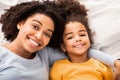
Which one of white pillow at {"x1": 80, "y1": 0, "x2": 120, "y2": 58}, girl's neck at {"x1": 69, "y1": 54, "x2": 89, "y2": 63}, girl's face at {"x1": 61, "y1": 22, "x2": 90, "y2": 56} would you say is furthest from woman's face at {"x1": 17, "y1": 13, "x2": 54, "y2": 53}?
white pillow at {"x1": 80, "y1": 0, "x2": 120, "y2": 58}

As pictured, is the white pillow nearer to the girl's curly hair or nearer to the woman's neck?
the girl's curly hair

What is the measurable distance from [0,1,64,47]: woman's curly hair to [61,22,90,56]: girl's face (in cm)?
5

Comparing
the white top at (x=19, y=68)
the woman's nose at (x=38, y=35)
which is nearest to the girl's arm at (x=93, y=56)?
the white top at (x=19, y=68)

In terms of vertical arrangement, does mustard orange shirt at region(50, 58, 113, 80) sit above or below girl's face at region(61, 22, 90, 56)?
below

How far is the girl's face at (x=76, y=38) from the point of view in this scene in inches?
52.1

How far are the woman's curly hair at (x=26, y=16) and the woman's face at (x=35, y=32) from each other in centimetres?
5

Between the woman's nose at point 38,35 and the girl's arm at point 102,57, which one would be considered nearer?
the woman's nose at point 38,35

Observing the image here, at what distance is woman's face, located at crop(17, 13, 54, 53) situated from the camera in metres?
1.20

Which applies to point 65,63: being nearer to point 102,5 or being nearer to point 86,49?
point 86,49

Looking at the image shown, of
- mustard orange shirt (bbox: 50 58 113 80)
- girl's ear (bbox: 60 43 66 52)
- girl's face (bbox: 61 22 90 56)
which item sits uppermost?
girl's face (bbox: 61 22 90 56)

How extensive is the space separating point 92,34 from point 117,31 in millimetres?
151

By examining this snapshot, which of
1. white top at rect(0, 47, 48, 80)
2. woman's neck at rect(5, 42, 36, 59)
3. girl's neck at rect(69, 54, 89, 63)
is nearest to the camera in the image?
white top at rect(0, 47, 48, 80)

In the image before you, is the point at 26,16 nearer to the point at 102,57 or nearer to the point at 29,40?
the point at 29,40

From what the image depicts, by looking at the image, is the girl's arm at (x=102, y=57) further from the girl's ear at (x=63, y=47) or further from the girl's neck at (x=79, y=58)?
the girl's ear at (x=63, y=47)
